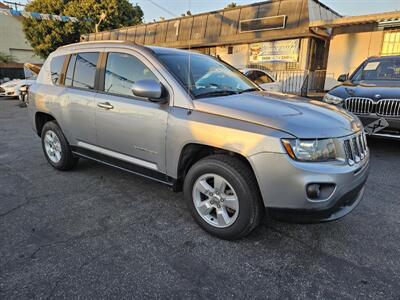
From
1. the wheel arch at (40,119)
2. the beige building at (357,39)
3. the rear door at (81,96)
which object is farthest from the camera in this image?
the beige building at (357,39)

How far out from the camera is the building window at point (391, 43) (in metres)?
11.5

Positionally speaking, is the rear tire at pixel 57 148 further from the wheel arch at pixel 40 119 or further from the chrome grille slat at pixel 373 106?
the chrome grille slat at pixel 373 106

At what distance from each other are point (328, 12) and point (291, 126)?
15037 mm

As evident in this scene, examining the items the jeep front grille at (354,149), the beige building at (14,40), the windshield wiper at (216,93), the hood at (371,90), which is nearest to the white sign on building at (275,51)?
the hood at (371,90)

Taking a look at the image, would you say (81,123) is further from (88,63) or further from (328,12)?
(328,12)

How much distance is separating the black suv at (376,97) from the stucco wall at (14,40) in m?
36.9

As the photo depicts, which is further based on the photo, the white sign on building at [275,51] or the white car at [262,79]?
the white sign on building at [275,51]

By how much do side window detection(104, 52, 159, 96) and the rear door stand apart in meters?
0.27

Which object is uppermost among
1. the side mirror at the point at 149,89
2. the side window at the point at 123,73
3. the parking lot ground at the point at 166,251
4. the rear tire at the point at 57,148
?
the side window at the point at 123,73

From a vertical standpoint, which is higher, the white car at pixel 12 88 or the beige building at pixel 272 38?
the beige building at pixel 272 38

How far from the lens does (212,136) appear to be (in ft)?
8.38

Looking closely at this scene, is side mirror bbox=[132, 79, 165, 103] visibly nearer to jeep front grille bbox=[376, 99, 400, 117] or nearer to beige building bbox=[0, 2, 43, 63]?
jeep front grille bbox=[376, 99, 400, 117]

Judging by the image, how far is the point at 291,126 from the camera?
7.57 feet

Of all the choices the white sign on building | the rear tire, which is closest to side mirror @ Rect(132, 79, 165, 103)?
the rear tire
